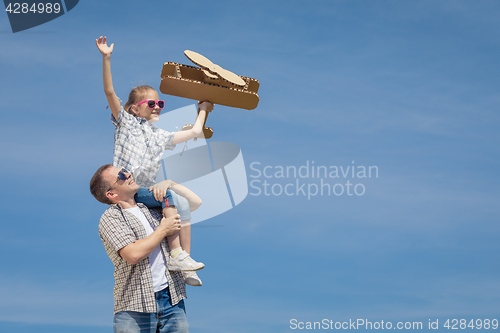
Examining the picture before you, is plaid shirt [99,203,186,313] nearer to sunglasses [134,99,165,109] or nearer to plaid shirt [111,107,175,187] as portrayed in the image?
plaid shirt [111,107,175,187]

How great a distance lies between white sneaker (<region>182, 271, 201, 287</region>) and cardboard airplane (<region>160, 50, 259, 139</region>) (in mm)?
2106

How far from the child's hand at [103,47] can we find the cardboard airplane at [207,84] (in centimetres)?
78

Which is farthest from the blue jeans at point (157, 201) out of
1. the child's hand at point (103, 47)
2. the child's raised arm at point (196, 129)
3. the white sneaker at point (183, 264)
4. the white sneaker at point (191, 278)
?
the child's hand at point (103, 47)

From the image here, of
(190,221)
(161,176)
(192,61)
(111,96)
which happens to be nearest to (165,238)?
(190,221)

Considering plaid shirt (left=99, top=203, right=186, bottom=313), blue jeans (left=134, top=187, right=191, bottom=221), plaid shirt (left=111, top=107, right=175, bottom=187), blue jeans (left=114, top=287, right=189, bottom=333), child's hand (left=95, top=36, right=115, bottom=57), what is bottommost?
blue jeans (left=114, top=287, right=189, bottom=333)

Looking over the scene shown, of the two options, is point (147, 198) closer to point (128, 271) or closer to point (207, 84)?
point (128, 271)

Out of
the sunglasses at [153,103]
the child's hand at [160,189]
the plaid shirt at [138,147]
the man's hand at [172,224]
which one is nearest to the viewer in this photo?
the man's hand at [172,224]

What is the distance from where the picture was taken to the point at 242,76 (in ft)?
25.2

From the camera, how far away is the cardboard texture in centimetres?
725

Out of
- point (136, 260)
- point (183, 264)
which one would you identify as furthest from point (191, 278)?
point (136, 260)

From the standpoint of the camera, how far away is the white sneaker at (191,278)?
Answer: 261 inches

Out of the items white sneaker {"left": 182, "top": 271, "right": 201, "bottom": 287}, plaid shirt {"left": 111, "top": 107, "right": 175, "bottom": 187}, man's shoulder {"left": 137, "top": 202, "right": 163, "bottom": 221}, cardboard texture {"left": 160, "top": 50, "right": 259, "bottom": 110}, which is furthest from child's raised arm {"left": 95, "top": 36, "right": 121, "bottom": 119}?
white sneaker {"left": 182, "top": 271, "right": 201, "bottom": 287}

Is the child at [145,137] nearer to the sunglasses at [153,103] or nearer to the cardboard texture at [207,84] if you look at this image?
the sunglasses at [153,103]

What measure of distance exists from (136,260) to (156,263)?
45 centimetres
